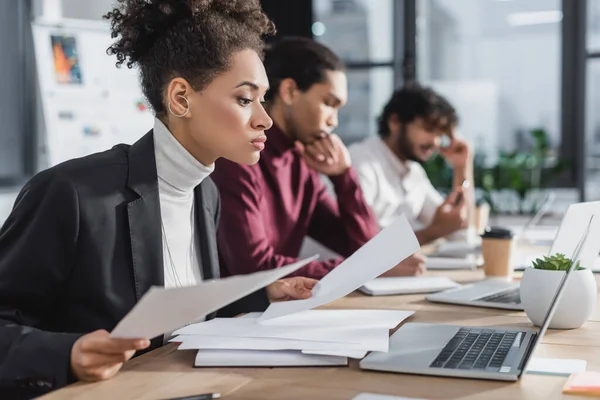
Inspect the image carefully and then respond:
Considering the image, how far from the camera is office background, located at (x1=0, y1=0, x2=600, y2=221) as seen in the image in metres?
4.29

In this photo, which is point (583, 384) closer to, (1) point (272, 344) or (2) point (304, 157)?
(1) point (272, 344)

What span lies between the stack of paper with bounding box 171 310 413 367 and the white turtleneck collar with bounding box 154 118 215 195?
0.29 meters

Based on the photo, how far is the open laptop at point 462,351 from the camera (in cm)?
96

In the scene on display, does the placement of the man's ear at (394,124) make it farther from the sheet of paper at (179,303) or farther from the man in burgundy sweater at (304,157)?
the sheet of paper at (179,303)

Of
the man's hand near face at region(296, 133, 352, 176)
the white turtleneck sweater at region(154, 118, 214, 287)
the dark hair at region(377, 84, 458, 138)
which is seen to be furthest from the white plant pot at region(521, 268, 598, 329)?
the dark hair at region(377, 84, 458, 138)

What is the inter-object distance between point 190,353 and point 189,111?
474 mm

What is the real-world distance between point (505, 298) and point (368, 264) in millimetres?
461

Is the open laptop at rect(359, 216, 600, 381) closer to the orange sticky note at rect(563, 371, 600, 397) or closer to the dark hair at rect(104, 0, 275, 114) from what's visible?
the orange sticky note at rect(563, 371, 600, 397)

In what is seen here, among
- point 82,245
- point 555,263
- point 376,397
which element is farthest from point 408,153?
point 376,397

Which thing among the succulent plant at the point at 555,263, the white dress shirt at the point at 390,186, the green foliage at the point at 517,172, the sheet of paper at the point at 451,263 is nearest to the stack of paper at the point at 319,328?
the succulent plant at the point at 555,263

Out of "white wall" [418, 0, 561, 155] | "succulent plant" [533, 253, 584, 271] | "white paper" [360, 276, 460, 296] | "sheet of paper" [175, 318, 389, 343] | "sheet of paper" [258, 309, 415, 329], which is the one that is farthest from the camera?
"white wall" [418, 0, 561, 155]

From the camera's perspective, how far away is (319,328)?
1.15 m

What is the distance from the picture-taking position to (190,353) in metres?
1.09

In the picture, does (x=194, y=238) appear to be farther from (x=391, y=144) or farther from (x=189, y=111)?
(x=391, y=144)
